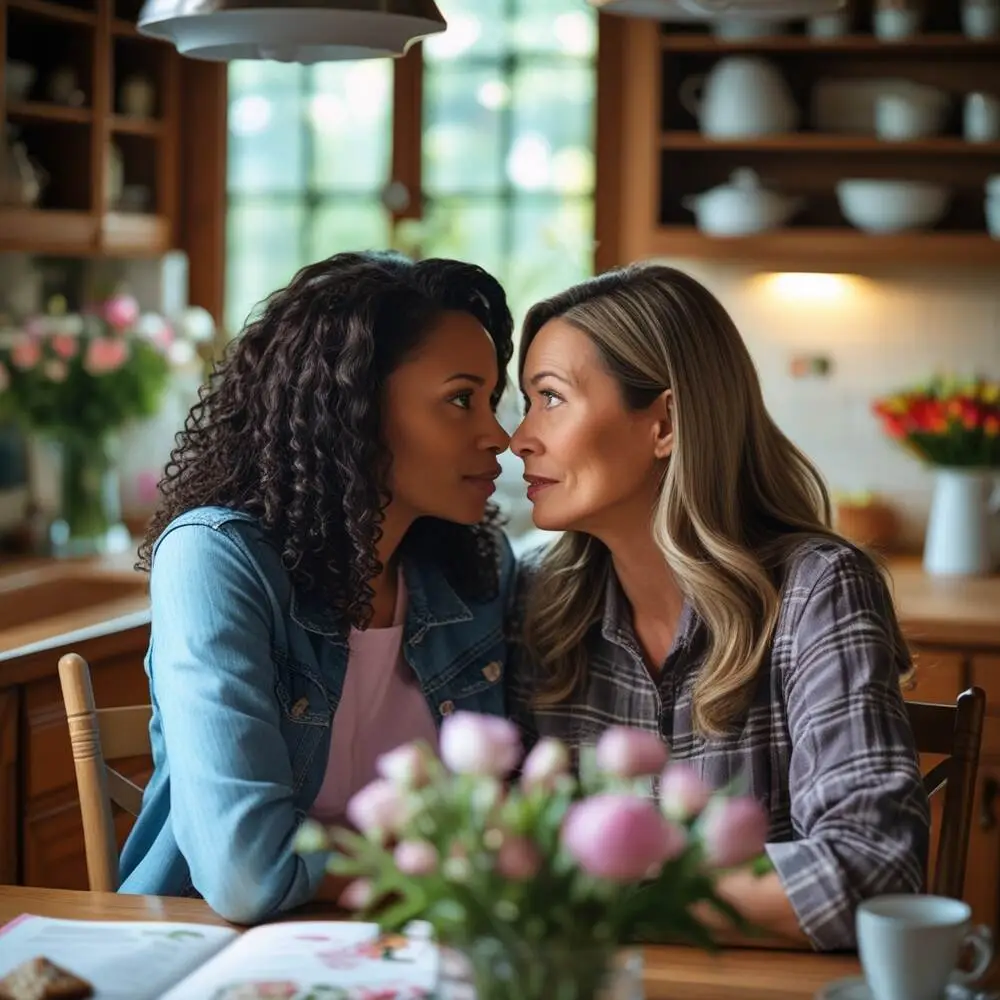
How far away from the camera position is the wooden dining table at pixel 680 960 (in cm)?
155

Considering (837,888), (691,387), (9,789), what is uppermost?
(691,387)

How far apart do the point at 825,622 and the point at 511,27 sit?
2.85m

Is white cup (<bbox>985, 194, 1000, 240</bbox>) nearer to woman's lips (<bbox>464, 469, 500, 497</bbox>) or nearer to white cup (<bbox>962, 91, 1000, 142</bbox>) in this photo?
white cup (<bbox>962, 91, 1000, 142</bbox>)

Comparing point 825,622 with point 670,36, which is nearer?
point 825,622

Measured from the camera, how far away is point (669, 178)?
4367 millimetres

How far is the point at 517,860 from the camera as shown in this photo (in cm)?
116

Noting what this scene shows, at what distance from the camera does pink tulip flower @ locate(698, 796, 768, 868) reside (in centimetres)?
116

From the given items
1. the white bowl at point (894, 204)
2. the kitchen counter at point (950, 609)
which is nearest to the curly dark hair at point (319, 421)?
the kitchen counter at point (950, 609)

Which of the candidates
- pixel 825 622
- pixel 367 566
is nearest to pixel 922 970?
pixel 825 622

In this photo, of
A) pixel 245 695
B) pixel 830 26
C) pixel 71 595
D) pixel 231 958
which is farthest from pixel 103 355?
pixel 231 958

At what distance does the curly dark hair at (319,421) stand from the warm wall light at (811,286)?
222 cm

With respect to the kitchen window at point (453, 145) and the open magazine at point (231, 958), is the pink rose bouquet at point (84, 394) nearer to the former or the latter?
the kitchen window at point (453, 145)

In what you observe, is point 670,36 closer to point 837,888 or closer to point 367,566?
point 367,566

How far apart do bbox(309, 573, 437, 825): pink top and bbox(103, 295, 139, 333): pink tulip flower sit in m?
2.11
